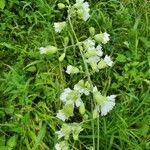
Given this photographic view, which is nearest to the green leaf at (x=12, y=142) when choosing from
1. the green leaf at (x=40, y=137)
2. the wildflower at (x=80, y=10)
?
the green leaf at (x=40, y=137)

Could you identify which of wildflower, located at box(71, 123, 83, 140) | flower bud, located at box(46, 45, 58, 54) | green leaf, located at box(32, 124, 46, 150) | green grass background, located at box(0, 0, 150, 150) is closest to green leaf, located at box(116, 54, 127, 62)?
green grass background, located at box(0, 0, 150, 150)

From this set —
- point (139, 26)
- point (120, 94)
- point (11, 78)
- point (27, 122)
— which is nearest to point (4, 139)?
point (27, 122)

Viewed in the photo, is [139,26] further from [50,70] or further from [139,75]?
[50,70]

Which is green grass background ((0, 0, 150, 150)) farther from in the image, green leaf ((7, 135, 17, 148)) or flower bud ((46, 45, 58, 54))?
flower bud ((46, 45, 58, 54))

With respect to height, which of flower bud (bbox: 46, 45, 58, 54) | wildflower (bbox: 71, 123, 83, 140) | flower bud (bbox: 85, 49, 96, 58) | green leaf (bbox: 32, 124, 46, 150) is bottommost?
green leaf (bbox: 32, 124, 46, 150)

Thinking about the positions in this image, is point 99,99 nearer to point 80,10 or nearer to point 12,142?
point 80,10

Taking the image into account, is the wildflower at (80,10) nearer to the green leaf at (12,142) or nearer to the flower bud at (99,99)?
the flower bud at (99,99)

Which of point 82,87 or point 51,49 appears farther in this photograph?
point 51,49

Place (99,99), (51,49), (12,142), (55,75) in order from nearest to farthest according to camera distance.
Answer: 1. (99,99)
2. (51,49)
3. (12,142)
4. (55,75)

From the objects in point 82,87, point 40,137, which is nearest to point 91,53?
point 82,87
